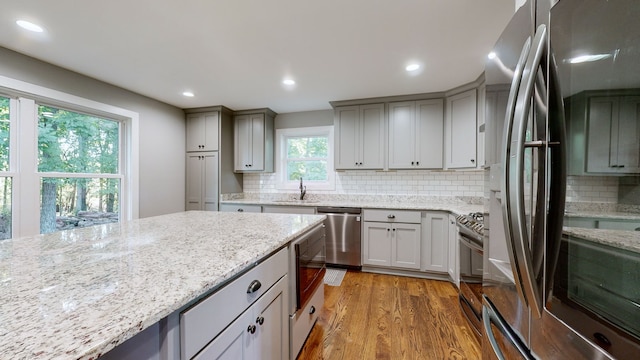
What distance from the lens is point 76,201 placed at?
2.77 metres

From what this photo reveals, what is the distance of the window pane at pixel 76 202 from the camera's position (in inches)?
99.0

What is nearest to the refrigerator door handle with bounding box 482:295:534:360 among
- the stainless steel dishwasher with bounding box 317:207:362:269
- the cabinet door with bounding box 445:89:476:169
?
the stainless steel dishwasher with bounding box 317:207:362:269

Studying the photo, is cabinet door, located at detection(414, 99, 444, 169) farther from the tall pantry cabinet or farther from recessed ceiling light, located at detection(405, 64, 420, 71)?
the tall pantry cabinet

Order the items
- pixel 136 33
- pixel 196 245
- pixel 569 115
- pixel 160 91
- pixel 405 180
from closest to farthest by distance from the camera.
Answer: pixel 569 115
pixel 196 245
pixel 136 33
pixel 160 91
pixel 405 180

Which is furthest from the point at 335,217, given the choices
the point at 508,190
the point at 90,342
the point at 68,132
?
the point at 68,132

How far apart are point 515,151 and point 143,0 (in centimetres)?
221

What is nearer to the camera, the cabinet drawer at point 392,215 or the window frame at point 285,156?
the cabinet drawer at point 392,215

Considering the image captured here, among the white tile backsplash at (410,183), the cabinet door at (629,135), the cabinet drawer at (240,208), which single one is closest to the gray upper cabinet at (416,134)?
the white tile backsplash at (410,183)

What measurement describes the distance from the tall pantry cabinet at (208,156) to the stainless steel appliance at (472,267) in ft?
11.0

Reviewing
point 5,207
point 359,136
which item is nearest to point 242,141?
point 359,136

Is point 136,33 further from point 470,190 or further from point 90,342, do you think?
point 470,190

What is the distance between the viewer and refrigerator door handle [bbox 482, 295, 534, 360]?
73 cm

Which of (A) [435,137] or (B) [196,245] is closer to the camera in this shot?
(B) [196,245]

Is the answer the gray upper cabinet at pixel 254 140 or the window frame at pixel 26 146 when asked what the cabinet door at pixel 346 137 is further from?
the window frame at pixel 26 146
